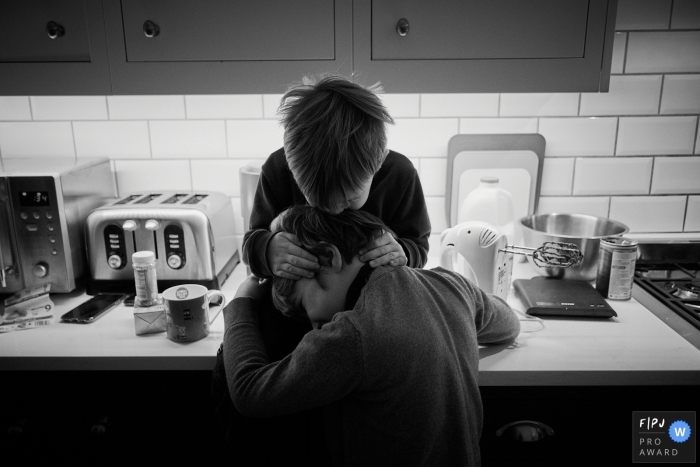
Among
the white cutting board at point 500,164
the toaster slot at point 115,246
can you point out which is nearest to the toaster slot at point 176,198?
the toaster slot at point 115,246

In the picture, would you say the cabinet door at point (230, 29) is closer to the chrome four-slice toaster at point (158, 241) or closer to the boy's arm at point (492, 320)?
the chrome four-slice toaster at point (158, 241)

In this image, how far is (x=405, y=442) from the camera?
0.78 metres

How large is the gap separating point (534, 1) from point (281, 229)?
76 centimetres

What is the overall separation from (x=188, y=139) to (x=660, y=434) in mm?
1421

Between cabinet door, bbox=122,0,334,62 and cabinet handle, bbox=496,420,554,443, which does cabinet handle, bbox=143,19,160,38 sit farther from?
cabinet handle, bbox=496,420,554,443

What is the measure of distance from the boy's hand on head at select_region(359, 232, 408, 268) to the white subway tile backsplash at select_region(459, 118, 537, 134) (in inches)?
32.2

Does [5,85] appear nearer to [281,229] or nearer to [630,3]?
[281,229]

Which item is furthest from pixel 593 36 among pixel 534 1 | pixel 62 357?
pixel 62 357

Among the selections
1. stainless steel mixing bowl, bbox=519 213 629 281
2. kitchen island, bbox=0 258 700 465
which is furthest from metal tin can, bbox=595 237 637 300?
kitchen island, bbox=0 258 700 465

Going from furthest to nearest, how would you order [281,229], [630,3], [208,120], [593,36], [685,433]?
1. [208,120]
2. [630,3]
3. [593,36]
4. [685,433]
5. [281,229]

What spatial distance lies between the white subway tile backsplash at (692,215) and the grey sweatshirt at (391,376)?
3.86ft

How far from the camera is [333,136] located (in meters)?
0.74

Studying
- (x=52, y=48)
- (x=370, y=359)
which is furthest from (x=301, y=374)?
(x=52, y=48)

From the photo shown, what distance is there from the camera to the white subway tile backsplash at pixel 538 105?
1557 mm
